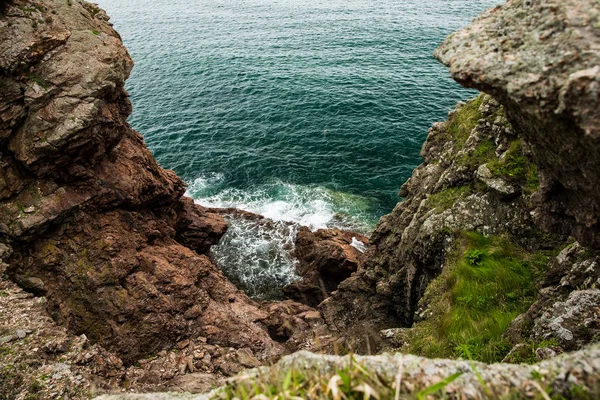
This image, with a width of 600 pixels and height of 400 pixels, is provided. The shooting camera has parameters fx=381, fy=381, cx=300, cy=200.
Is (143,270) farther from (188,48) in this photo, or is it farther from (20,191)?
(188,48)

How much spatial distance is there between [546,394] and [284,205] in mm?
34059

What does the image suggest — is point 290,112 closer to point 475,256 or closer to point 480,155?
point 480,155

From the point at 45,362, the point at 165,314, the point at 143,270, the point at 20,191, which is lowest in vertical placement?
the point at 165,314

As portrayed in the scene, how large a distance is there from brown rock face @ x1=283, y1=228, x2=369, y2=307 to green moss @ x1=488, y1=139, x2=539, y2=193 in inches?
598

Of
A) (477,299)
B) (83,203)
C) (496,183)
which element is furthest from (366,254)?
(83,203)

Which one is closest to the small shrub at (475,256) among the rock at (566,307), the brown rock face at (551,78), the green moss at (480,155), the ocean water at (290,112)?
the rock at (566,307)

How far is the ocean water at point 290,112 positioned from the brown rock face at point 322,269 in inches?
78.3

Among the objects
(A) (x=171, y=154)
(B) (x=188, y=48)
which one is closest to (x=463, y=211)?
(A) (x=171, y=154)

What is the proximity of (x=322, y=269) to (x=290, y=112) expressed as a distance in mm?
26343

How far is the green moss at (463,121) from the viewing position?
19750 millimetres

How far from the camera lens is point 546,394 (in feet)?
16.3

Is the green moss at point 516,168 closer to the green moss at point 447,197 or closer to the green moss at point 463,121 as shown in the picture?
the green moss at point 447,197

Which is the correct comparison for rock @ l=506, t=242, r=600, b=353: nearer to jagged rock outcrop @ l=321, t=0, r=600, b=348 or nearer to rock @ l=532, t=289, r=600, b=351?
rock @ l=532, t=289, r=600, b=351

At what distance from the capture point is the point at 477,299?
13578 millimetres
